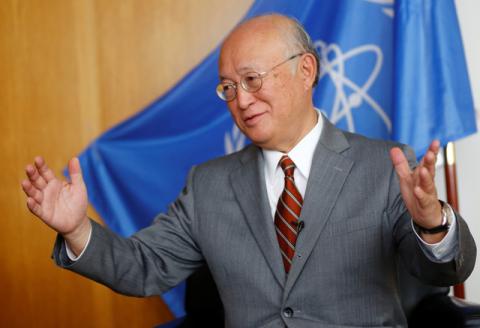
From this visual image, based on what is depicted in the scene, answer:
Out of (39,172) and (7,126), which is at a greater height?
(7,126)

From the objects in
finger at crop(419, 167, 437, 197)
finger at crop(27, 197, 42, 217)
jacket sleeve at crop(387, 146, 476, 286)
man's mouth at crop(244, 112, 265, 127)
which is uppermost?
man's mouth at crop(244, 112, 265, 127)

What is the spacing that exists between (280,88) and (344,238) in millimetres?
519

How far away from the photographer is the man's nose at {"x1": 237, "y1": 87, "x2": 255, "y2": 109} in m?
2.08

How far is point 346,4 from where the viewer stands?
9.16 ft

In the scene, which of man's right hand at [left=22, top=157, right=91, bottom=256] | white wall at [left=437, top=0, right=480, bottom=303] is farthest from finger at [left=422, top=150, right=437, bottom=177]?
white wall at [left=437, top=0, right=480, bottom=303]

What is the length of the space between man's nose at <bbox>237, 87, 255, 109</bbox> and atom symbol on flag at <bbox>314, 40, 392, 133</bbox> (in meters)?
0.86

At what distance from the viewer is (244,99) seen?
2.08 metres

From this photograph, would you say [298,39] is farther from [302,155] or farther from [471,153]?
[471,153]

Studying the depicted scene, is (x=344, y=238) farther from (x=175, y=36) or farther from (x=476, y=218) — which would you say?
(x=175, y=36)

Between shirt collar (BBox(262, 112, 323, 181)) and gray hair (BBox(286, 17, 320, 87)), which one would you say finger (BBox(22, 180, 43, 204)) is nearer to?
shirt collar (BBox(262, 112, 323, 181))

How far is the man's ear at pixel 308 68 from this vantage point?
217 centimetres

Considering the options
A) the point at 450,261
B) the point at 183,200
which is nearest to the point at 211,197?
the point at 183,200

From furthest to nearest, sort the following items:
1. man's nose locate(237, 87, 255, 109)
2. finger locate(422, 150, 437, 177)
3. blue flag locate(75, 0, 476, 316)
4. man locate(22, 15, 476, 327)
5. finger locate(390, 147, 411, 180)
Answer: blue flag locate(75, 0, 476, 316)
man's nose locate(237, 87, 255, 109)
man locate(22, 15, 476, 327)
finger locate(390, 147, 411, 180)
finger locate(422, 150, 437, 177)

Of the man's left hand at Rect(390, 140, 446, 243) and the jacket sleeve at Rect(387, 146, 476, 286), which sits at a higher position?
the man's left hand at Rect(390, 140, 446, 243)
